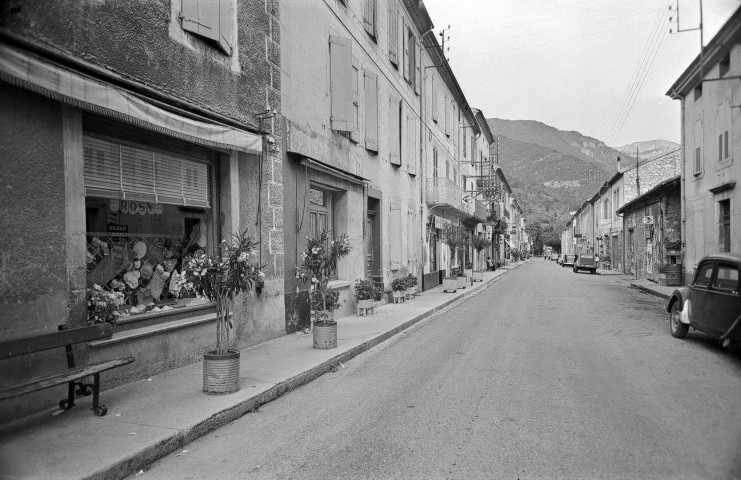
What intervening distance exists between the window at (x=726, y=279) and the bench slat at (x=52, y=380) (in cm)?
837

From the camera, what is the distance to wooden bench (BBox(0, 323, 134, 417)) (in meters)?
4.31

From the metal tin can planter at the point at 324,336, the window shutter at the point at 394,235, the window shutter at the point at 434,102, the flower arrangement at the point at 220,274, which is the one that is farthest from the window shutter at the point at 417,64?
the flower arrangement at the point at 220,274

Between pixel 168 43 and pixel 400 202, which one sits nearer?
pixel 168 43

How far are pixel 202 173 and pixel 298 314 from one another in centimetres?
361

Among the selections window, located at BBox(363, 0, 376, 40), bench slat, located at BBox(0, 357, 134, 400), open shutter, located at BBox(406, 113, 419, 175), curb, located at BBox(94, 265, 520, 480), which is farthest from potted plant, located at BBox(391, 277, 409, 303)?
bench slat, located at BBox(0, 357, 134, 400)

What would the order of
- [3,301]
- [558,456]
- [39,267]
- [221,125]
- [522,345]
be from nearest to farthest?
[558,456], [3,301], [39,267], [221,125], [522,345]

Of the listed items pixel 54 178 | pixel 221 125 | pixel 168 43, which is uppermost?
pixel 168 43

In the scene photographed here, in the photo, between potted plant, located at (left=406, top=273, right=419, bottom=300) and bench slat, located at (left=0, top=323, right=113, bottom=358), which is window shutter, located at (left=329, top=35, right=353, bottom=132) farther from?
bench slat, located at (left=0, top=323, right=113, bottom=358)

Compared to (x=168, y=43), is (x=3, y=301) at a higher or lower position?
lower

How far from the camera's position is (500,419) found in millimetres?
5016

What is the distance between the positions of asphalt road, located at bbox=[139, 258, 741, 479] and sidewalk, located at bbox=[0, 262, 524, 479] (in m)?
0.16

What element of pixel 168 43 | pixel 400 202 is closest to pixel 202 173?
pixel 168 43

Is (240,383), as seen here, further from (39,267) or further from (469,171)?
(469,171)

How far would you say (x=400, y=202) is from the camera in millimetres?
18188
